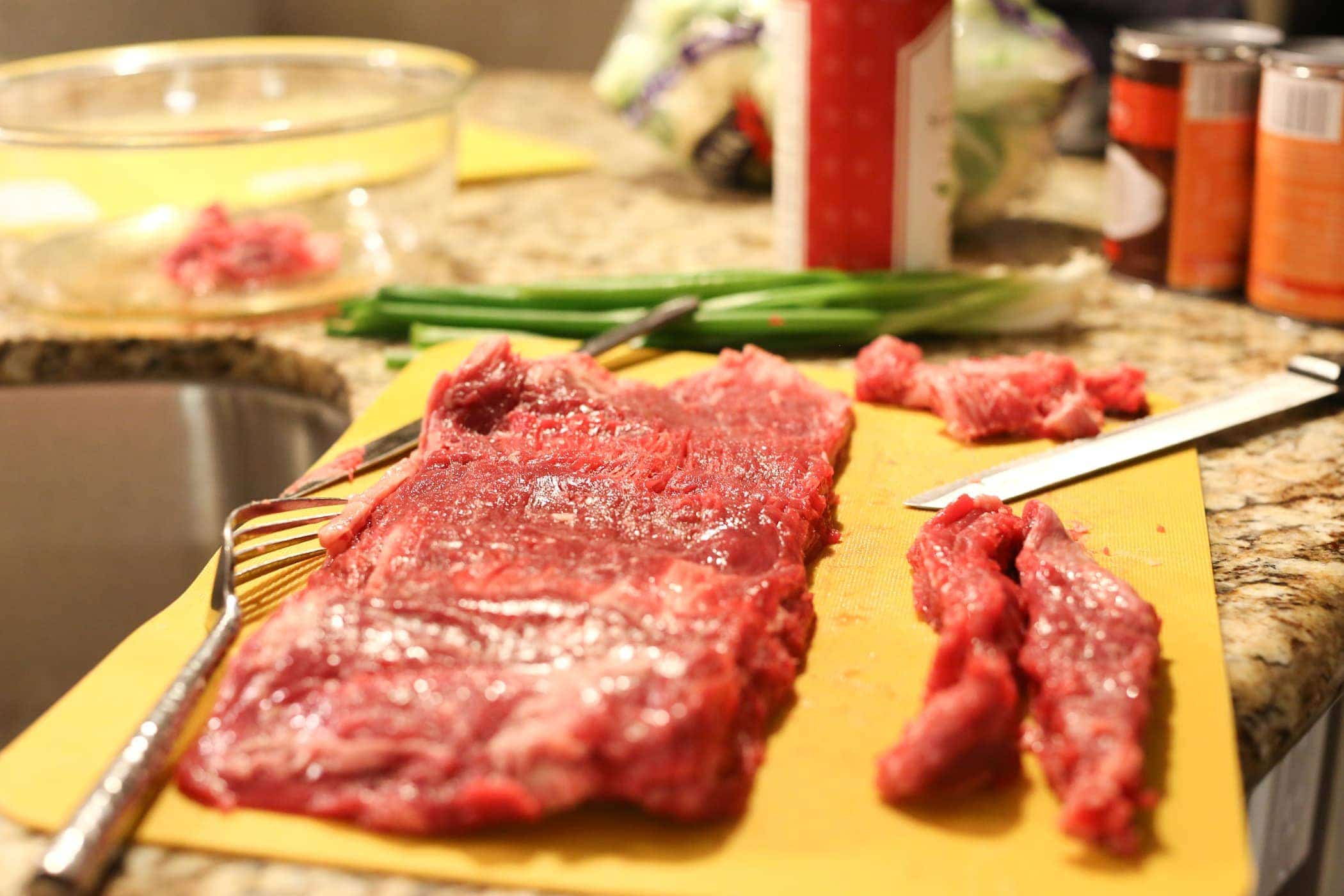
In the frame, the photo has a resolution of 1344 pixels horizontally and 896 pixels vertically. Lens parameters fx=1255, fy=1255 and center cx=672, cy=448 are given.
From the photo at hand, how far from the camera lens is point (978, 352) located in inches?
71.4

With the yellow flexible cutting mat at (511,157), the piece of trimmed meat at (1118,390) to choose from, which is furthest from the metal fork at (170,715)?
the yellow flexible cutting mat at (511,157)

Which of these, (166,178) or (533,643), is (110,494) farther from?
(533,643)

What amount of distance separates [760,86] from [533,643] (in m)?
1.58

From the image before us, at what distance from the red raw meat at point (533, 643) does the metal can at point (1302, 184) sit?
33.6 inches

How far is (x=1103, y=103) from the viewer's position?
2.76m

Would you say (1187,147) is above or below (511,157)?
above

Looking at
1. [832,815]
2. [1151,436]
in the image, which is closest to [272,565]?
[832,815]

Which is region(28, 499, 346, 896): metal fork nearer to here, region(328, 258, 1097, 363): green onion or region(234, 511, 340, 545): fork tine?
region(234, 511, 340, 545): fork tine

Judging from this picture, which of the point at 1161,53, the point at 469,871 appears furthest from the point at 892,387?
the point at 469,871

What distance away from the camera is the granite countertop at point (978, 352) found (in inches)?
39.9

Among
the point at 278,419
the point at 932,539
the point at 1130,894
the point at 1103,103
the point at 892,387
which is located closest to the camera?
the point at 1130,894

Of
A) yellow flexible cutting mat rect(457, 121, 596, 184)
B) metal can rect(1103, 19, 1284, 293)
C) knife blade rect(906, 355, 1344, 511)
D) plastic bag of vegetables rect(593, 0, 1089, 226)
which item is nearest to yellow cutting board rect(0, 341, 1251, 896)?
knife blade rect(906, 355, 1344, 511)

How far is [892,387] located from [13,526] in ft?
5.03

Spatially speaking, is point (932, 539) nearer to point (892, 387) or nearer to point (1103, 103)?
point (892, 387)
